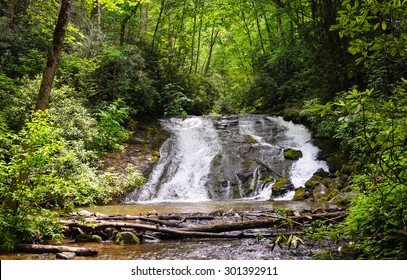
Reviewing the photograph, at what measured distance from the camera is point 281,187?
11648 millimetres

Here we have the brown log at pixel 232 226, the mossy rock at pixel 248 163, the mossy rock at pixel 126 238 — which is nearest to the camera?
the mossy rock at pixel 126 238

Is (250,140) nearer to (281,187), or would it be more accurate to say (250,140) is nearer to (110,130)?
(281,187)

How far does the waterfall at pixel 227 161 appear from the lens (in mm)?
12656

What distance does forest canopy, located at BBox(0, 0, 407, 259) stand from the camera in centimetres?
328

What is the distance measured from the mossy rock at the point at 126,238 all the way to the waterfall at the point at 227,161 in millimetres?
6653

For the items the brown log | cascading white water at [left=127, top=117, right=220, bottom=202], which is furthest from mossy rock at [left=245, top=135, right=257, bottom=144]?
the brown log

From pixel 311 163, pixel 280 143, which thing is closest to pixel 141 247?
pixel 311 163

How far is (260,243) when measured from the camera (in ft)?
16.7

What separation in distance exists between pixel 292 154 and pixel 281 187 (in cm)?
325

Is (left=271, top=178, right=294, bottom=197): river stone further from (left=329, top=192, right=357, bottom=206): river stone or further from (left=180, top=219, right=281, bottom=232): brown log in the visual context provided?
(left=180, top=219, right=281, bottom=232): brown log

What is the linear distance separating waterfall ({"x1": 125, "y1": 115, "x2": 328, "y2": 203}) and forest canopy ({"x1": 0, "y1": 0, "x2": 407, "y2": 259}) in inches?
48.4

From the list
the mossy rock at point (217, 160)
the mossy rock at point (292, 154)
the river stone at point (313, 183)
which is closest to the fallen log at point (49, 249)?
the river stone at point (313, 183)

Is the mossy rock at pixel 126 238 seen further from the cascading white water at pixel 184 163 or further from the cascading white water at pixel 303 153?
the cascading white water at pixel 303 153

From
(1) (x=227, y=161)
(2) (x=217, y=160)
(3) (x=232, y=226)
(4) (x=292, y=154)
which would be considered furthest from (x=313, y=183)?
(3) (x=232, y=226)
